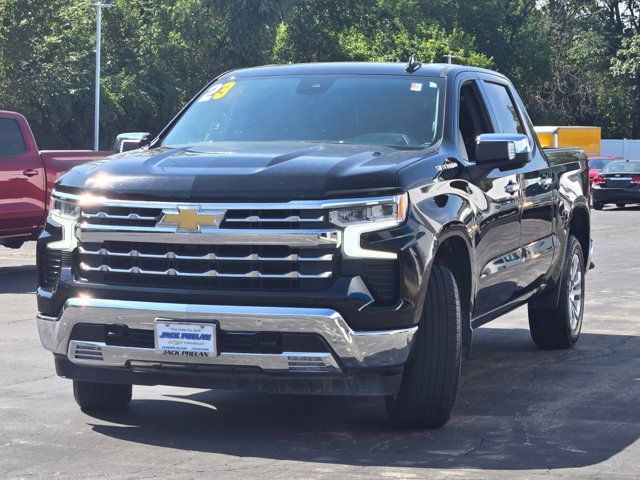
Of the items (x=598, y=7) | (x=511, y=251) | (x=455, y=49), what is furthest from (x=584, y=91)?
(x=511, y=251)

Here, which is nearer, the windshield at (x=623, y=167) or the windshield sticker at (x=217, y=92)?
the windshield sticker at (x=217, y=92)

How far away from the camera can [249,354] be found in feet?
19.7

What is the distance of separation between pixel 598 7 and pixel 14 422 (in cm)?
7804

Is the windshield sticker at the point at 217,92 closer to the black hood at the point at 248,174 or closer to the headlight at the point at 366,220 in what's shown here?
the black hood at the point at 248,174

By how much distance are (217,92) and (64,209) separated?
1748 millimetres

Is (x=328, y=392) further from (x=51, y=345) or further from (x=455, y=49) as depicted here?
(x=455, y=49)

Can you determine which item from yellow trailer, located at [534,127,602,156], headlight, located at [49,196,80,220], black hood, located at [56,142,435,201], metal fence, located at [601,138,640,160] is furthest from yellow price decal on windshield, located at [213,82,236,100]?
metal fence, located at [601,138,640,160]

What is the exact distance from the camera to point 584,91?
83.1 m

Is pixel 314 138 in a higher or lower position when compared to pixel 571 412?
higher

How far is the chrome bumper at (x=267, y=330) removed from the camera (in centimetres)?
593

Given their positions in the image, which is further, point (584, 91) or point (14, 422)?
point (584, 91)

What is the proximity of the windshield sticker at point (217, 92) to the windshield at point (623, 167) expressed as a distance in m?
32.5

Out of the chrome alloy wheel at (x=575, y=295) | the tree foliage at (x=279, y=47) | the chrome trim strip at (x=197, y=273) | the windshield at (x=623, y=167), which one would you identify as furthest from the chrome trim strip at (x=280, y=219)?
the tree foliage at (x=279, y=47)

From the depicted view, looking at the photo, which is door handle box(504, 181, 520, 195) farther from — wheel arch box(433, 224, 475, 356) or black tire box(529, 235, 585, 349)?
black tire box(529, 235, 585, 349)
